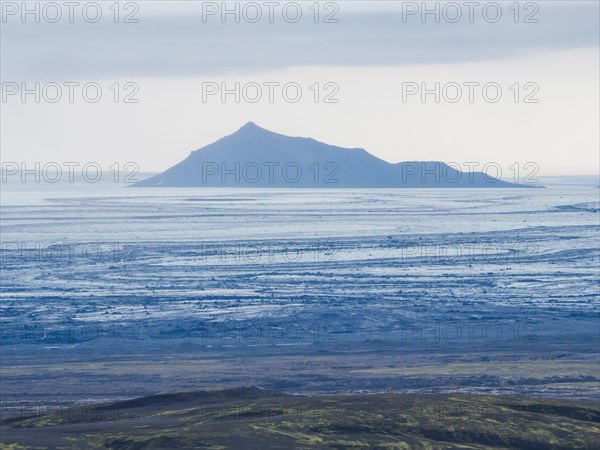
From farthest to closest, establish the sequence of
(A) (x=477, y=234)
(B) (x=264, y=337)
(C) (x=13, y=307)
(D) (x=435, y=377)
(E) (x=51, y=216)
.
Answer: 1. (E) (x=51, y=216)
2. (A) (x=477, y=234)
3. (C) (x=13, y=307)
4. (B) (x=264, y=337)
5. (D) (x=435, y=377)

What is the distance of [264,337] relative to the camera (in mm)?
49281

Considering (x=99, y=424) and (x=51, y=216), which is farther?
(x=51, y=216)

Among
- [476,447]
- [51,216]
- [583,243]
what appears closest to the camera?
[476,447]

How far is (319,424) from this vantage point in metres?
32.9

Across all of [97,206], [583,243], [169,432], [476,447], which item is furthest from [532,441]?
[97,206]

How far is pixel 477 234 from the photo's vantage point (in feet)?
295

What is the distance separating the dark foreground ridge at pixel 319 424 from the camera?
31.4m

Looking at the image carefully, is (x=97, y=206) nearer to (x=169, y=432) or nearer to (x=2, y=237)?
(x=2, y=237)

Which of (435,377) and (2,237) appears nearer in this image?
(435,377)

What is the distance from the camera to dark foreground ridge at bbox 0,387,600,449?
31438 mm

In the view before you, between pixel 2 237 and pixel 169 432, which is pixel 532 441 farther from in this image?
pixel 2 237

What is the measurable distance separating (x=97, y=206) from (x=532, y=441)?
11148cm

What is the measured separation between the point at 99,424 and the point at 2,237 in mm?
56227

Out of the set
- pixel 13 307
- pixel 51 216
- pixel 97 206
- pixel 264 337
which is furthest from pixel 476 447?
pixel 97 206
